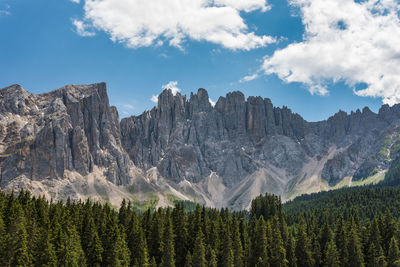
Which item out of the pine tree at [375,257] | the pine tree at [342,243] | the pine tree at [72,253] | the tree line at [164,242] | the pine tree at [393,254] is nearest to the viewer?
the pine tree at [72,253]

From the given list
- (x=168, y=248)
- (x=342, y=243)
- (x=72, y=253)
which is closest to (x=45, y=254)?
(x=72, y=253)

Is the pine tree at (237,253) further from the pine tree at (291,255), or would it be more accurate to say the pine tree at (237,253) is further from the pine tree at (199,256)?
the pine tree at (291,255)

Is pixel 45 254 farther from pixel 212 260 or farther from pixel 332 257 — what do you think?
pixel 332 257

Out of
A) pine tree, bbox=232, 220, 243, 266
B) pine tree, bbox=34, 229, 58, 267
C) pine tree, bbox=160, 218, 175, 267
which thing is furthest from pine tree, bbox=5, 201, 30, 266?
pine tree, bbox=232, 220, 243, 266

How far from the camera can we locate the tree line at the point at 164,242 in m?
70.8

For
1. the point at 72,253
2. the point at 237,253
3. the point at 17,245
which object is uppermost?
the point at 17,245

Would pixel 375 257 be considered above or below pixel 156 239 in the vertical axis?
below

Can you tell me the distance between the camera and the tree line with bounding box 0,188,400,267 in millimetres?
70750

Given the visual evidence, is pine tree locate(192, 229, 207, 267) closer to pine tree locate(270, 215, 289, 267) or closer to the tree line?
the tree line

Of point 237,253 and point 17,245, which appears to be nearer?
point 17,245

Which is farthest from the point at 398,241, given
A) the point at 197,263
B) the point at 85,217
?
the point at 85,217

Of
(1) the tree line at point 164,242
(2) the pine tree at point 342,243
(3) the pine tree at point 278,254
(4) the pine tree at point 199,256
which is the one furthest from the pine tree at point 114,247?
(2) the pine tree at point 342,243

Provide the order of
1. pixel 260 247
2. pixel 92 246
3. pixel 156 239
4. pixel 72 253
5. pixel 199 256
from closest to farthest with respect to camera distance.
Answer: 1. pixel 72 253
2. pixel 199 256
3. pixel 92 246
4. pixel 156 239
5. pixel 260 247

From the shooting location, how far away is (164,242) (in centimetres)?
8444
